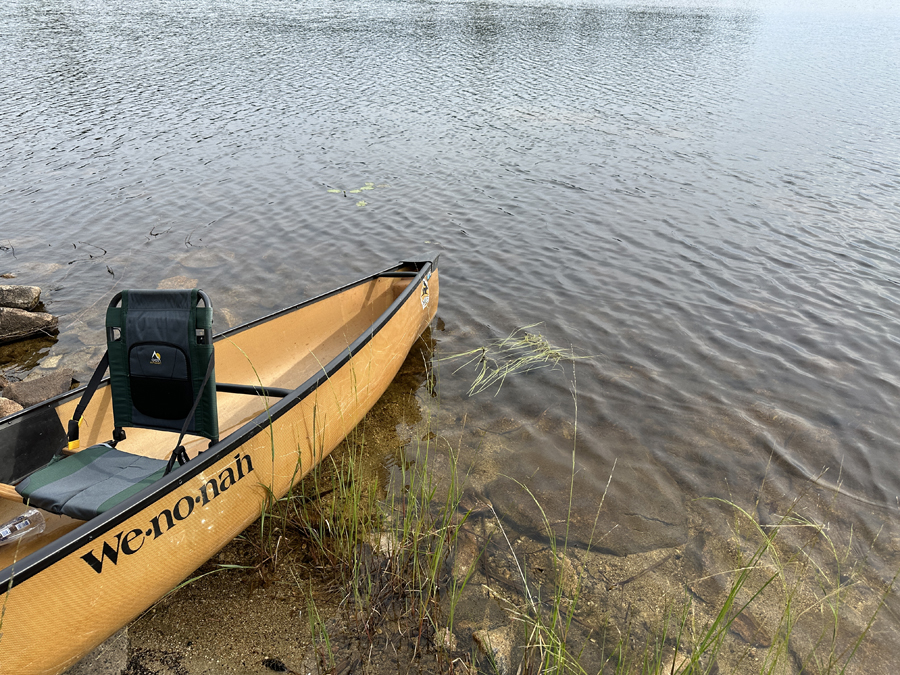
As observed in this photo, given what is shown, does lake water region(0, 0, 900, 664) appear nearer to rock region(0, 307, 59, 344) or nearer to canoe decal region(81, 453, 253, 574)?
rock region(0, 307, 59, 344)

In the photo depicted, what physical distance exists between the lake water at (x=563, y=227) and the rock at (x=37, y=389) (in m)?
0.57

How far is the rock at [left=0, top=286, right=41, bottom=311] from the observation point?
7.20 meters

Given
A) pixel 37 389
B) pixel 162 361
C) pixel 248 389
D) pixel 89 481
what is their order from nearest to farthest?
pixel 89 481, pixel 162 361, pixel 248 389, pixel 37 389

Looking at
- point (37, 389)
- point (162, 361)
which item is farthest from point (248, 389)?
point (37, 389)

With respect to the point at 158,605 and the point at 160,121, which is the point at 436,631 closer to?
the point at 158,605

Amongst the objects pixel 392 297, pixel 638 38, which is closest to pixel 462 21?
pixel 638 38

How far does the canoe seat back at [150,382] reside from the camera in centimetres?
362

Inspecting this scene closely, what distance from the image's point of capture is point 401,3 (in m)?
38.7

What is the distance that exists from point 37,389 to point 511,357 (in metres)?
4.68

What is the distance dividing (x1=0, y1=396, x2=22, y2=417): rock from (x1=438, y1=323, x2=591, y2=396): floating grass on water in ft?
12.9

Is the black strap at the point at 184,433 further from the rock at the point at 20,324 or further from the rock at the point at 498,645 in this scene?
the rock at the point at 20,324

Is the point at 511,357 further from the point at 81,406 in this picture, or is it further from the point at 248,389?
the point at 81,406

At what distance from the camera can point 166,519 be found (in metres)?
Result: 3.17

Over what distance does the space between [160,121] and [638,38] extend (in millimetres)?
21906
